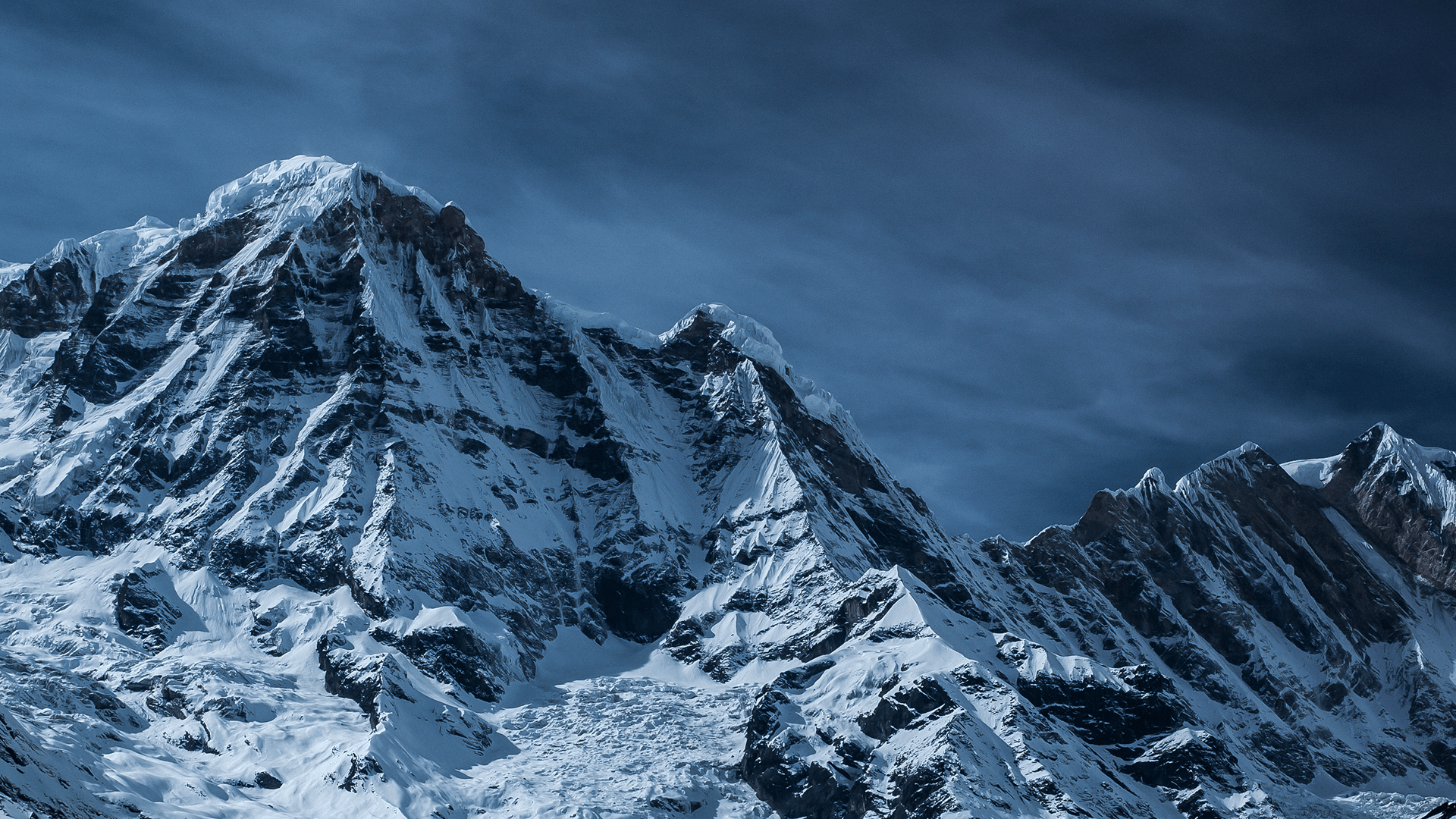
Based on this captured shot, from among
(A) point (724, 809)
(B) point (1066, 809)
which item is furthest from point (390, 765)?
(B) point (1066, 809)

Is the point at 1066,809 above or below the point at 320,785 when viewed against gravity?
above

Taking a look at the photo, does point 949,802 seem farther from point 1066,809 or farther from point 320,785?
point 320,785

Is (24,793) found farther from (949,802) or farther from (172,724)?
(949,802)

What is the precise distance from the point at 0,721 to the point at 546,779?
222 feet

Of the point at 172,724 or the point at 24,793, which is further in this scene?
the point at 172,724

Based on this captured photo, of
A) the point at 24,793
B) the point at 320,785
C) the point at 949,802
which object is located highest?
the point at 949,802

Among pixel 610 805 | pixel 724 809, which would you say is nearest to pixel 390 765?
pixel 610 805

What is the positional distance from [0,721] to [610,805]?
69.7 metres

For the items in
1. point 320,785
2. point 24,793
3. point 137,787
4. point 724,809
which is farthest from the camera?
point 724,809

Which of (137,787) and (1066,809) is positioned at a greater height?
(1066,809)

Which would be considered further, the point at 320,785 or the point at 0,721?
the point at 320,785

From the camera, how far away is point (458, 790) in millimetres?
193125

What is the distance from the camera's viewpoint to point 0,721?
14700 centimetres

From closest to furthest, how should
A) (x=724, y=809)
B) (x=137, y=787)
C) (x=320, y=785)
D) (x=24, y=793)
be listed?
(x=24, y=793) < (x=137, y=787) < (x=320, y=785) < (x=724, y=809)
